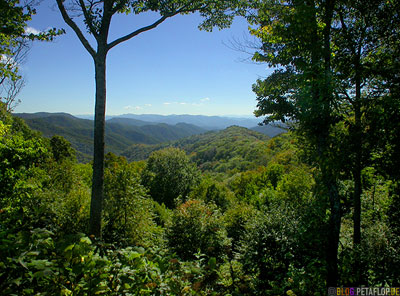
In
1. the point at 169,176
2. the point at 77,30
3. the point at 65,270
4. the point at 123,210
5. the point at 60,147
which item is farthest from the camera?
the point at 60,147

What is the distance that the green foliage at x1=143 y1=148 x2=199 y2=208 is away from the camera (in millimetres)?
27547

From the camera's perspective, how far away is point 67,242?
1920 mm

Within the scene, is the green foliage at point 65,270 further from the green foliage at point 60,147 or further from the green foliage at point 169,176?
the green foliage at point 60,147

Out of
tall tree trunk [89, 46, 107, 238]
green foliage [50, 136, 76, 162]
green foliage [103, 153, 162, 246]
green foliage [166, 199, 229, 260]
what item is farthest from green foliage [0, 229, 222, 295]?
green foliage [50, 136, 76, 162]

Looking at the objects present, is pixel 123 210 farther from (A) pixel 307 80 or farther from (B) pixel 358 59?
(B) pixel 358 59

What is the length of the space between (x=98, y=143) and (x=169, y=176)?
23421mm

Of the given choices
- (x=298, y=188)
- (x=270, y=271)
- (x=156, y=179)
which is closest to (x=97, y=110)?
(x=270, y=271)

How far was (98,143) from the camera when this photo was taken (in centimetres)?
530

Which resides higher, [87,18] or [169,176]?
[87,18]

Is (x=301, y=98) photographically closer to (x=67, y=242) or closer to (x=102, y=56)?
(x=102, y=56)

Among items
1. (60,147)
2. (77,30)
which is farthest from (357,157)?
(60,147)

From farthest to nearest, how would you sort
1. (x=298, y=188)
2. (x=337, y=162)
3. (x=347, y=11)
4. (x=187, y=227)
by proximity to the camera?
(x=298, y=188) → (x=187, y=227) → (x=347, y=11) → (x=337, y=162)

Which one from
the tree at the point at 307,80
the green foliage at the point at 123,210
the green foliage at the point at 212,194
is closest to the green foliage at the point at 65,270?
the tree at the point at 307,80

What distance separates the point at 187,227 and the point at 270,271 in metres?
4.31
